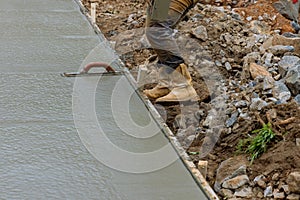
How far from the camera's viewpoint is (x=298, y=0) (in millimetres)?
5449

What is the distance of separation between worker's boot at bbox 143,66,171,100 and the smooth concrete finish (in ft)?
0.63

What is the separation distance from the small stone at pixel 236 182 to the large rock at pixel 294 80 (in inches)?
40.3

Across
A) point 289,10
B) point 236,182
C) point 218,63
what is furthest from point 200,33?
point 236,182

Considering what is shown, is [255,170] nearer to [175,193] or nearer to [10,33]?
[175,193]

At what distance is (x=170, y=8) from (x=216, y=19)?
4.97ft

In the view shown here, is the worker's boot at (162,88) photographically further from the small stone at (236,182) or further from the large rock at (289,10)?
the large rock at (289,10)

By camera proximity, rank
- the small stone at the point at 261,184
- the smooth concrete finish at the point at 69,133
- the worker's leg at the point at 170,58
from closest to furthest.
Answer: the smooth concrete finish at the point at 69,133 → the small stone at the point at 261,184 → the worker's leg at the point at 170,58

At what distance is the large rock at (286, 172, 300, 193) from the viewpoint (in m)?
2.66

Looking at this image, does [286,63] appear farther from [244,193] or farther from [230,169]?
[244,193]

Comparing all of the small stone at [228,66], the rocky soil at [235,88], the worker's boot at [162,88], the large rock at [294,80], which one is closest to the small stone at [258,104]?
the rocky soil at [235,88]

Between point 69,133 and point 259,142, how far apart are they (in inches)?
44.8

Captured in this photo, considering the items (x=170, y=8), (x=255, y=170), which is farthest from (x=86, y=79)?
(x=255, y=170)

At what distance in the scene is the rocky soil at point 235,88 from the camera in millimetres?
2914

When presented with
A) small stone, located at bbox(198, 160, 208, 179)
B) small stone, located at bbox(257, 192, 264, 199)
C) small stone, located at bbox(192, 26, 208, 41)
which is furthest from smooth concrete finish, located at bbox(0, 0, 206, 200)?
small stone, located at bbox(192, 26, 208, 41)
